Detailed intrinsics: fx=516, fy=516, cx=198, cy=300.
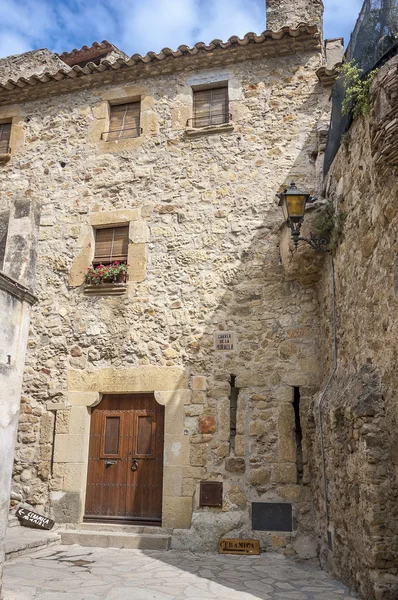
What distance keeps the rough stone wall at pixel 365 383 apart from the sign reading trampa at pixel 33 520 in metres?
3.34

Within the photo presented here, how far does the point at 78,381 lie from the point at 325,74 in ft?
17.9

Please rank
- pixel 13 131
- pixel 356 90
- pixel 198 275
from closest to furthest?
pixel 356 90 → pixel 198 275 → pixel 13 131

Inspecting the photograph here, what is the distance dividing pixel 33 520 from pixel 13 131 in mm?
6032

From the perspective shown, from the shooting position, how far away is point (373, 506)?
12.8 feet

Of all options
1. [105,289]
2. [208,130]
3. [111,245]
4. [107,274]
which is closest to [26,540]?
[105,289]

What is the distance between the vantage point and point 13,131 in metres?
8.58

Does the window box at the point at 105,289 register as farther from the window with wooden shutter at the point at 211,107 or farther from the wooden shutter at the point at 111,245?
the window with wooden shutter at the point at 211,107

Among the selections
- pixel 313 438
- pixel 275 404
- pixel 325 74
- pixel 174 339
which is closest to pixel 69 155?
pixel 174 339

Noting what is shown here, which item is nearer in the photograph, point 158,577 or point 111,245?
point 158,577

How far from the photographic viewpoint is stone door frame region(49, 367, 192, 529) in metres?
6.36

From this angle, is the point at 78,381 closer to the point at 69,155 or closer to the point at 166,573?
the point at 166,573

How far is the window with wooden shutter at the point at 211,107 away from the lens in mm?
7777

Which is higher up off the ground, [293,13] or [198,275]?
[293,13]

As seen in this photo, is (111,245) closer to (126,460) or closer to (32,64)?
(126,460)
